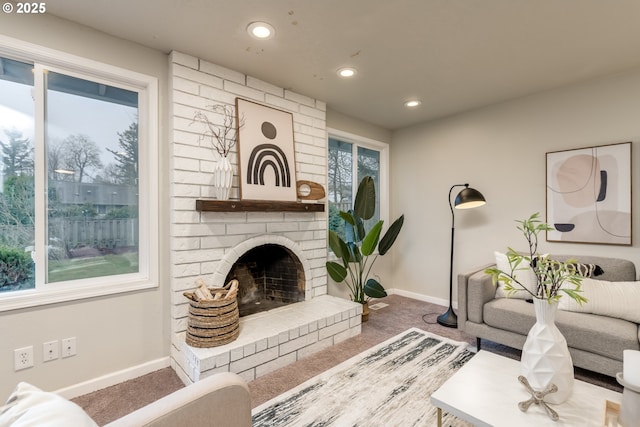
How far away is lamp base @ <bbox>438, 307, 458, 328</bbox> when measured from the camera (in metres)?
3.00

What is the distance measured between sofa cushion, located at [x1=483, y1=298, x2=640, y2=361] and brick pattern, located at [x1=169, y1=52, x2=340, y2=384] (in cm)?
186

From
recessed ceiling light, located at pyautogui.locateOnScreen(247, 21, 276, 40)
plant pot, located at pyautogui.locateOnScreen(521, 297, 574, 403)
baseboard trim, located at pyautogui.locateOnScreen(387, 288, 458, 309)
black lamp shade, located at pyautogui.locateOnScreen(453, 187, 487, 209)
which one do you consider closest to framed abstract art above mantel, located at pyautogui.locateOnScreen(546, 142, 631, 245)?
black lamp shade, located at pyautogui.locateOnScreen(453, 187, 487, 209)

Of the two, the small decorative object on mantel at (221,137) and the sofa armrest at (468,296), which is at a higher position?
the small decorative object on mantel at (221,137)

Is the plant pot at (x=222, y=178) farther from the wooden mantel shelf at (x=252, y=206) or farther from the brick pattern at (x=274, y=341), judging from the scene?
the brick pattern at (x=274, y=341)

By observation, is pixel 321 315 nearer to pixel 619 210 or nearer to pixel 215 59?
pixel 215 59

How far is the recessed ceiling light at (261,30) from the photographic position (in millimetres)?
1883

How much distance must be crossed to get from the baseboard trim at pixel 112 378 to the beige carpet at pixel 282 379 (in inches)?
1.4

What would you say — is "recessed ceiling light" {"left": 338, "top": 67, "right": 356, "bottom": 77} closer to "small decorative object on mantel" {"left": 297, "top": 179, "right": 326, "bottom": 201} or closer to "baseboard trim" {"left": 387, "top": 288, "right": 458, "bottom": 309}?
"small decorative object on mantel" {"left": 297, "top": 179, "right": 326, "bottom": 201}

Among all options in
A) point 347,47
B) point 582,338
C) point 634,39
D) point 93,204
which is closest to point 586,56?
point 634,39

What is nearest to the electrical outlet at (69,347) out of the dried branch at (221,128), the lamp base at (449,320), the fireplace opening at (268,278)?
the fireplace opening at (268,278)

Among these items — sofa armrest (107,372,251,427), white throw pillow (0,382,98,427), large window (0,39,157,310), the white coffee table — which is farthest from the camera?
large window (0,39,157,310)

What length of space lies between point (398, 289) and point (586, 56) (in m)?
3.18

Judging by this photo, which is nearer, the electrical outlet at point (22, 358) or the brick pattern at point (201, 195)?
the electrical outlet at point (22, 358)

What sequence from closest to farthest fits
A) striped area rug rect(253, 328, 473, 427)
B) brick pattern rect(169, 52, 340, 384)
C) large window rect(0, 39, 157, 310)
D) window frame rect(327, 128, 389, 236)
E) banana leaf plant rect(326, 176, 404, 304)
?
striped area rug rect(253, 328, 473, 427) → large window rect(0, 39, 157, 310) → brick pattern rect(169, 52, 340, 384) → banana leaf plant rect(326, 176, 404, 304) → window frame rect(327, 128, 389, 236)
